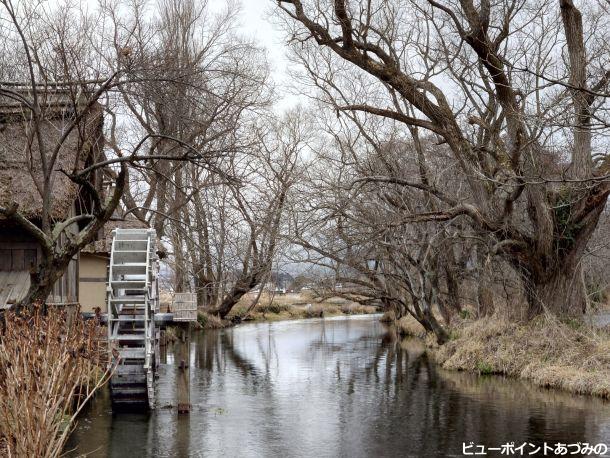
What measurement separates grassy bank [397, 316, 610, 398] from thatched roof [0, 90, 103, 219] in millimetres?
9938

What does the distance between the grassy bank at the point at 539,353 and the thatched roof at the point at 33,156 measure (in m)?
9.94

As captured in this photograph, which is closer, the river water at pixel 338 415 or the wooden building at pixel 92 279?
the river water at pixel 338 415

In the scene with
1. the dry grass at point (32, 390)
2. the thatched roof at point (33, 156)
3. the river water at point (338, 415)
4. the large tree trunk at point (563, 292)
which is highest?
the thatched roof at point (33, 156)

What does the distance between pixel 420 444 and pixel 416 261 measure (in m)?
10.4

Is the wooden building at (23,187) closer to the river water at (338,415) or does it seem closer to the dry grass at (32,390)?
the river water at (338,415)

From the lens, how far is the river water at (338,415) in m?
10.3

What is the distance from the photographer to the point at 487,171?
1606cm

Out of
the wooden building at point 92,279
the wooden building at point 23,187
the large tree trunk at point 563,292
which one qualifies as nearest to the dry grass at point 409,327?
the large tree trunk at point 563,292

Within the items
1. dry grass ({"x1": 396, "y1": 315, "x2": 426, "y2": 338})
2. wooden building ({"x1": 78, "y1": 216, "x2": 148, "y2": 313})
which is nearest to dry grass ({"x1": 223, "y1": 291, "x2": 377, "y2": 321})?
dry grass ({"x1": 396, "y1": 315, "x2": 426, "y2": 338})

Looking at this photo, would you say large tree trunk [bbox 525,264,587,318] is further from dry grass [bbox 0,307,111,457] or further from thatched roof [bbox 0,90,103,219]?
dry grass [bbox 0,307,111,457]

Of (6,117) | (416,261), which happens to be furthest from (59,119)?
(416,261)

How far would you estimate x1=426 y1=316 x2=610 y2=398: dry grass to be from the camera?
14109mm

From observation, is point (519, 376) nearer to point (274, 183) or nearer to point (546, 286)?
point (546, 286)

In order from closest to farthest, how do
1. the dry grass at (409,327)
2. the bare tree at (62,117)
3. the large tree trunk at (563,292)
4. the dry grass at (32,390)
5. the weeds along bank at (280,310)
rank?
the dry grass at (32,390) → the bare tree at (62,117) → the large tree trunk at (563,292) → the dry grass at (409,327) → the weeds along bank at (280,310)
